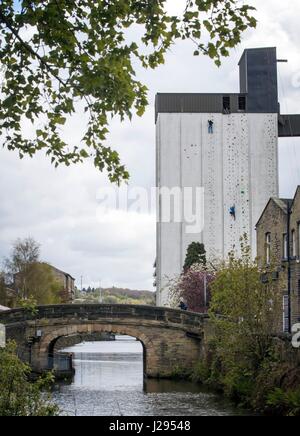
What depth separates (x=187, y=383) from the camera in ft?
121

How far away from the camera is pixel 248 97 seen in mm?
74125

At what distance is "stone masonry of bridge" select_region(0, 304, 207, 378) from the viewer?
133ft

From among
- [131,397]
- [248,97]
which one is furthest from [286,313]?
[248,97]

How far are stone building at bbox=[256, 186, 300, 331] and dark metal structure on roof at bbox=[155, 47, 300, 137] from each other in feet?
125

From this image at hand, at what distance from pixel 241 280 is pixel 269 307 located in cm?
149

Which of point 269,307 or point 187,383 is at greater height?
point 269,307

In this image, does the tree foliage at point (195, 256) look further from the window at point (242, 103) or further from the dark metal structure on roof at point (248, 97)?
the window at point (242, 103)

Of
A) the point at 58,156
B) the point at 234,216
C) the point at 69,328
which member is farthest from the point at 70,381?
the point at 234,216

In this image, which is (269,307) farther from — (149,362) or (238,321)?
(149,362)

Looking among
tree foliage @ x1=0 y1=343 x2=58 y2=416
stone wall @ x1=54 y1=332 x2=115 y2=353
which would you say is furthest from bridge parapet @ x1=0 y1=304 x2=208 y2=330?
tree foliage @ x1=0 y1=343 x2=58 y2=416

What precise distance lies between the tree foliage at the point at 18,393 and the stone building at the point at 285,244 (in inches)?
699

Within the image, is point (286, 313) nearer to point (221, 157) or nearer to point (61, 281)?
point (221, 157)

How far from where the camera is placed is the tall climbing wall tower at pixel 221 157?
7200cm

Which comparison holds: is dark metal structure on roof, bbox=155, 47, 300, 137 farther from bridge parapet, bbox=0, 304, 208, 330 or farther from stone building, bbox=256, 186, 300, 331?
stone building, bbox=256, 186, 300, 331
